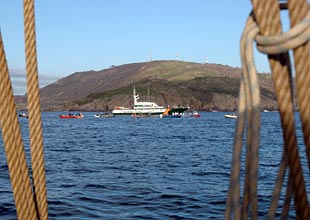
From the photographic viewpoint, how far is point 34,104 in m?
2.55

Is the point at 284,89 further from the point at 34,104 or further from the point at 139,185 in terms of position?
the point at 139,185

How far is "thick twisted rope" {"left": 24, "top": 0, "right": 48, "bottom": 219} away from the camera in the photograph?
253 centimetres

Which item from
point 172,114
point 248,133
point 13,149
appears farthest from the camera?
point 172,114

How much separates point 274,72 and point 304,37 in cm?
18

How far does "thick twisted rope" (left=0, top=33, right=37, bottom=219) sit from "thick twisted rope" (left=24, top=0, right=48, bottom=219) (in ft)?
0.20

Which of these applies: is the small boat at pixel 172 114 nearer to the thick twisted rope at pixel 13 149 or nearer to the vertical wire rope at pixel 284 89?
the thick twisted rope at pixel 13 149

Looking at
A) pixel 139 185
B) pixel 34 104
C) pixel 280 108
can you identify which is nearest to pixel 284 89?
pixel 280 108

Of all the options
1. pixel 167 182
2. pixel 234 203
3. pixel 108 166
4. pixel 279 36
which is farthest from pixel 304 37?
pixel 108 166

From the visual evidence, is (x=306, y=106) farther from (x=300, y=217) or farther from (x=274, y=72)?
(x=300, y=217)

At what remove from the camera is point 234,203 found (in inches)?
81.4

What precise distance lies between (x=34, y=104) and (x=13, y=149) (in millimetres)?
251

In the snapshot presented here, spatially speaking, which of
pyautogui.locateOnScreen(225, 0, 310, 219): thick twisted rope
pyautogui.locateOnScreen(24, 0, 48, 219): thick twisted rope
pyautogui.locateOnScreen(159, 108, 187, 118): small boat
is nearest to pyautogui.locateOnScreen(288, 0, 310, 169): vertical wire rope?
pyautogui.locateOnScreen(225, 0, 310, 219): thick twisted rope

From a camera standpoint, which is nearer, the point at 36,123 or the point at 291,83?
the point at 291,83

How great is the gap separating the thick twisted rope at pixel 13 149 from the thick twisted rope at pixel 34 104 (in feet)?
0.20
